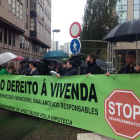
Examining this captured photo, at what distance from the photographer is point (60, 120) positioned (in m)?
4.00

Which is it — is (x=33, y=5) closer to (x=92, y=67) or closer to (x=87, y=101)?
(x=92, y=67)

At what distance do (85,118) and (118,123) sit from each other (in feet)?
2.34

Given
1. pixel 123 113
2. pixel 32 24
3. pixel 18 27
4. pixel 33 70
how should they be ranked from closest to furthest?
pixel 123 113 < pixel 33 70 < pixel 18 27 < pixel 32 24

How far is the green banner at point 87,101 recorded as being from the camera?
9.93ft

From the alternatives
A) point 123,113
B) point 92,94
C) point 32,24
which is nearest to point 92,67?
point 92,94

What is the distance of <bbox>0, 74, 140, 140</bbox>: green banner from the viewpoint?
9.93 ft

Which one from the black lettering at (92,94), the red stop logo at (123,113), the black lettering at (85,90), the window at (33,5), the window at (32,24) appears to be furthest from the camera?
the window at (33,5)

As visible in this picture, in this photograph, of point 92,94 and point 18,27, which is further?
point 18,27

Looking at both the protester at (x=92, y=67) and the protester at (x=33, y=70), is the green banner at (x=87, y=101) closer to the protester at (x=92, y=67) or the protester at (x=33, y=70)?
the protester at (x=33, y=70)

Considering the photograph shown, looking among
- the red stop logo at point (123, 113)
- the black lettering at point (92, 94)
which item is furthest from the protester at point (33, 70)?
the red stop logo at point (123, 113)

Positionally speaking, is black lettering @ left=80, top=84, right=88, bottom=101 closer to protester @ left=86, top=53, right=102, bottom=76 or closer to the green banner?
the green banner

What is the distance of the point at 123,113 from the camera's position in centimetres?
307

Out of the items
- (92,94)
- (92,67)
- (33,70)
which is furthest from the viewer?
(33,70)

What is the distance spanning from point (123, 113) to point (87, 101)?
78 centimetres
